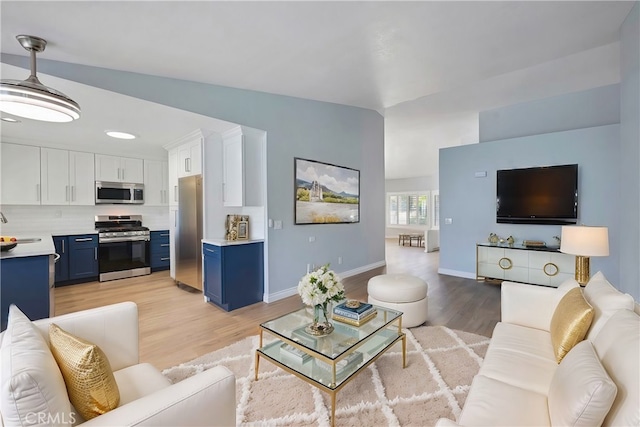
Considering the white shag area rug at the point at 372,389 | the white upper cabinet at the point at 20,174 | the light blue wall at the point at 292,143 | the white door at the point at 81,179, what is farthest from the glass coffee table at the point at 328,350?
the white upper cabinet at the point at 20,174

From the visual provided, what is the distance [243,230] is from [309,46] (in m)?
2.52

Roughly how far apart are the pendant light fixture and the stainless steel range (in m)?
3.62

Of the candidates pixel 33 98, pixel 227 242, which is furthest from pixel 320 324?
pixel 33 98

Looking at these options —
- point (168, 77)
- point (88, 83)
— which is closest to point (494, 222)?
point (168, 77)

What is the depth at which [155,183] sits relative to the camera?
19.4 feet

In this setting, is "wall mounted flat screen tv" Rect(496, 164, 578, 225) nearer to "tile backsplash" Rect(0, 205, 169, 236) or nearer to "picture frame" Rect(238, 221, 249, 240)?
"picture frame" Rect(238, 221, 249, 240)

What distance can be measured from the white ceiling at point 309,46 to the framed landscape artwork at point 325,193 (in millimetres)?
1126

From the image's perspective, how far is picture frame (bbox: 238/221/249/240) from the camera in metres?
4.04

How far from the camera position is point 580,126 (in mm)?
4613

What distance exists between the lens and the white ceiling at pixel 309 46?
204cm

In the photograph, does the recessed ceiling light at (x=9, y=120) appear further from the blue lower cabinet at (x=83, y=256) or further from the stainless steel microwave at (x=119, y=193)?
the blue lower cabinet at (x=83, y=256)

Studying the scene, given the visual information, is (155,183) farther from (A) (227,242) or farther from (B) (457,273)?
(B) (457,273)

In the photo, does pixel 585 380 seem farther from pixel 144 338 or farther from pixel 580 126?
pixel 580 126

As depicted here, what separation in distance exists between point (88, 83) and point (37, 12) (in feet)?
2.30
